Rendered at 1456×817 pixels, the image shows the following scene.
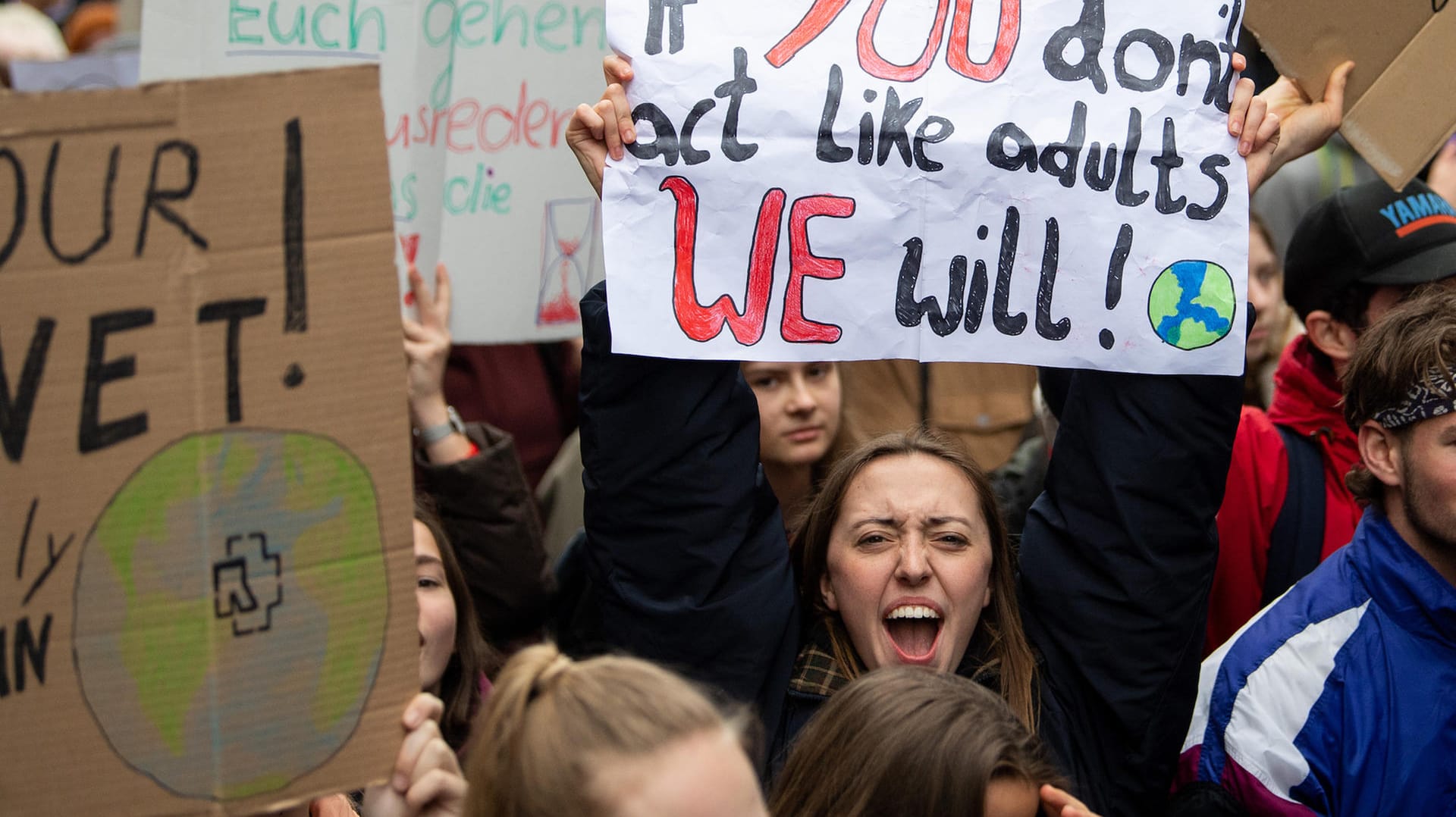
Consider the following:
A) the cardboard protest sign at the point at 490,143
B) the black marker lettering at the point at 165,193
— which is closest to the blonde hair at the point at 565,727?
the black marker lettering at the point at 165,193

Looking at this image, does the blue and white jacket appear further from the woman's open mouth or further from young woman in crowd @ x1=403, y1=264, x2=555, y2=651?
young woman in crowd @ x1=403, y1=264, x2=555, y2=651

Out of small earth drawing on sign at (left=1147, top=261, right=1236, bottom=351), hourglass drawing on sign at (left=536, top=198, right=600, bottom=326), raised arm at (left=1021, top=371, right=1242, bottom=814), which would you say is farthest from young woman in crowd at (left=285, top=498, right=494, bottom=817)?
small earth drawing on sign at (left=1147, top=261, right=1236, bottom=351)

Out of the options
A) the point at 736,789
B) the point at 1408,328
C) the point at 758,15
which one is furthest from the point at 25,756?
the point at 1408,328

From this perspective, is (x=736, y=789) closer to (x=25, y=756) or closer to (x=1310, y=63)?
(x=25, y=756)

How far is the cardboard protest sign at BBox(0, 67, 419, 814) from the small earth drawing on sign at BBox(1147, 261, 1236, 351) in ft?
4.30

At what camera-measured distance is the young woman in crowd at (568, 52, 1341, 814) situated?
2.43m

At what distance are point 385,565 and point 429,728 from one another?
0.22 metres

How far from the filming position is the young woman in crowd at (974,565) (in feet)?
7.96

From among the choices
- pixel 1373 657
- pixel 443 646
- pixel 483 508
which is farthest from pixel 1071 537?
pixel 483 508

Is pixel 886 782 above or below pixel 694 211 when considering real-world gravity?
below

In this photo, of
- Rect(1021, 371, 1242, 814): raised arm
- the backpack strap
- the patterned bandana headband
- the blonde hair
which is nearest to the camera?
the blonde hair

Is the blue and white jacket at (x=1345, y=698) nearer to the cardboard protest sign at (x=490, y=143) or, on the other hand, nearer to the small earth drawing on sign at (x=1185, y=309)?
the small earth drawing on sign at (x=1185, y=309)

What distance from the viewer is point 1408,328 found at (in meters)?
2.63

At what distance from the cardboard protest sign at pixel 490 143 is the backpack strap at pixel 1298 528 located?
1.70 metres
